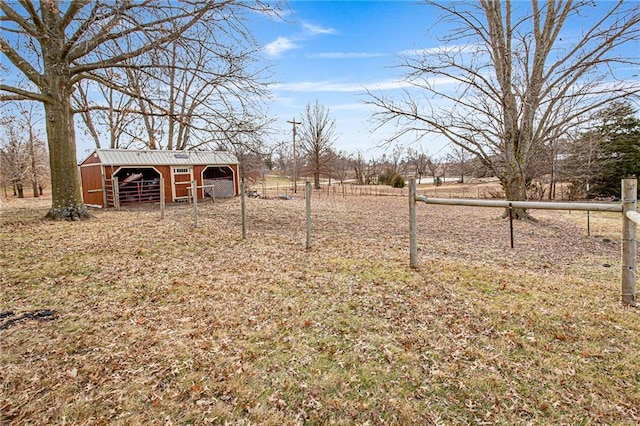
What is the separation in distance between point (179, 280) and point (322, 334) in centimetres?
249

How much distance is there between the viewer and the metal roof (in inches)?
537

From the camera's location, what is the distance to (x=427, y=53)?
9.29m

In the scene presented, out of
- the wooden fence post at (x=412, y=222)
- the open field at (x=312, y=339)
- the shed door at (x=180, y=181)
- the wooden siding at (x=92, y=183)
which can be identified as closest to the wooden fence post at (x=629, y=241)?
the open field at (x=312, y=339)

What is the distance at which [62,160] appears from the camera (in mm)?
8523

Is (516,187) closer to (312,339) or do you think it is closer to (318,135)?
(312,339)

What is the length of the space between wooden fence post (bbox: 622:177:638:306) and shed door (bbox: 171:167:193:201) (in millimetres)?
15961

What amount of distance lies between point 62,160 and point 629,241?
11.6 m

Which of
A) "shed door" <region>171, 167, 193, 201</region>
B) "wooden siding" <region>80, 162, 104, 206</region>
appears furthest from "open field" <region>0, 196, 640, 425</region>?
"shed door" <region>171, 167, 193, 201</region>

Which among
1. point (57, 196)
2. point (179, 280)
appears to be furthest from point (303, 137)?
point (179, 280)

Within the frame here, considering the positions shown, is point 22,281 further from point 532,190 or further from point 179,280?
point 532,190

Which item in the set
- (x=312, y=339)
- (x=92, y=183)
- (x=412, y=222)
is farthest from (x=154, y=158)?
(x=312, y=339)

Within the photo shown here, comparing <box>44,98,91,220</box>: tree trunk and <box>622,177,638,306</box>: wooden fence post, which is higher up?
<box>44,98,91,220</box>: tree trunk

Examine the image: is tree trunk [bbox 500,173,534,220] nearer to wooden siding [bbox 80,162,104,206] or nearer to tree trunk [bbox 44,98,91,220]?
tree trunk [bbox 44,98,91,220]

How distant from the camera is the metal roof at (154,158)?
13.6 metres
